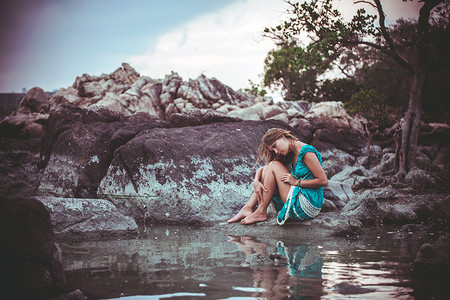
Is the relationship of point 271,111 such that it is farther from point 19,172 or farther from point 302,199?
point 302,199

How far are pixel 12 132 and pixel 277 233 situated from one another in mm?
19999

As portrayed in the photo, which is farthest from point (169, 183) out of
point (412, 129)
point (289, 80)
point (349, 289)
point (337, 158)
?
point (289, 80)

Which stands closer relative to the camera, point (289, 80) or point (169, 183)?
point (169, 183)

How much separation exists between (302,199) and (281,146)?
868mm

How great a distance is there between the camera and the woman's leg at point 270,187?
22.2ft

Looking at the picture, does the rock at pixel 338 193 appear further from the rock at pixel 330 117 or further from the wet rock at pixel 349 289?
the rock at pixel 330 117

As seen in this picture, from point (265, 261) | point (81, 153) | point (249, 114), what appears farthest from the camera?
point (249, 114)

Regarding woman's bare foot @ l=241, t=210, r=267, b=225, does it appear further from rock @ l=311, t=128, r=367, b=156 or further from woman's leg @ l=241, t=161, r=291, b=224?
rock @ l=311, t=128, r=367, b=156

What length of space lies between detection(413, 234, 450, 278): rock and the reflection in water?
0.93 metres

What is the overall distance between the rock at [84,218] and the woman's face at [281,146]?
2560 mm

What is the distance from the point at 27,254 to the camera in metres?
3.50

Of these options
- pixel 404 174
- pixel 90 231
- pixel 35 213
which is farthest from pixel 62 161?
pixel 404 174

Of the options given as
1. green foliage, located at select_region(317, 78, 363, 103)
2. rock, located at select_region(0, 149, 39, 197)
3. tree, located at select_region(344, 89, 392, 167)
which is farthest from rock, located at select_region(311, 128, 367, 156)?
green foliage, located at select_region(317, 78, 363, 103)

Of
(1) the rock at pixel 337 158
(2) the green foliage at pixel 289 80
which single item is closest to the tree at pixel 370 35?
(1) the rock at pixel 337 158
